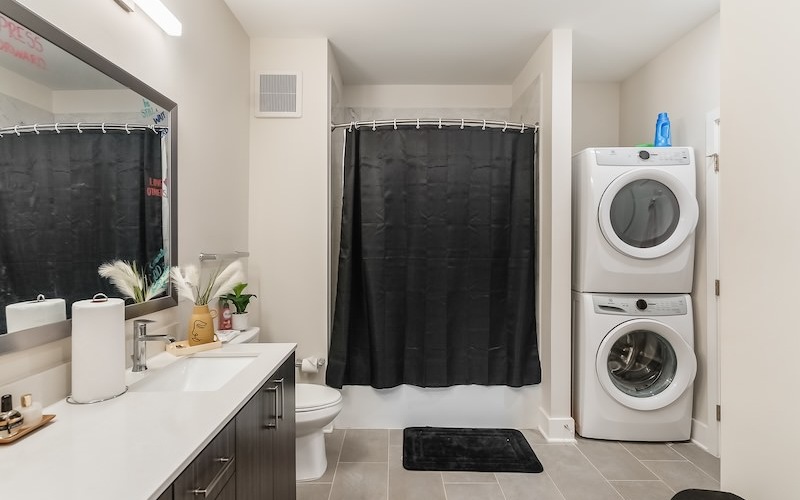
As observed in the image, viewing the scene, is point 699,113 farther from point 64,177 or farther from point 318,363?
point 64,177

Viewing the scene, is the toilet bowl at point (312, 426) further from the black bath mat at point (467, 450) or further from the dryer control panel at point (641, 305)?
the dryer control panel at point (641, 305)

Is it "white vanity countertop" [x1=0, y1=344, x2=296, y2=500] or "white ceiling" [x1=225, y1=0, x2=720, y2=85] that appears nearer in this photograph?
"white vanity countertop" [x1=0, y1=344, x2=296, y2=500]

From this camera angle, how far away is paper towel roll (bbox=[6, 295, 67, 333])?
1.00m

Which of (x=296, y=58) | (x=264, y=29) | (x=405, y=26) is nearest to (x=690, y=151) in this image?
(x=405, y=26)

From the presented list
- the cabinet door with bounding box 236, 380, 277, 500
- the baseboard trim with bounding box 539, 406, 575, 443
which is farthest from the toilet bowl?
the baseboard trim with bounding box 539, 406, 575, 443

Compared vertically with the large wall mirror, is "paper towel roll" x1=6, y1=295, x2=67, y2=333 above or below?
below

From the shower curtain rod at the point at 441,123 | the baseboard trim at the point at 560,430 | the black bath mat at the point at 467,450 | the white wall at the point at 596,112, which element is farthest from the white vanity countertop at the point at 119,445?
the white wall at the point at 596,112

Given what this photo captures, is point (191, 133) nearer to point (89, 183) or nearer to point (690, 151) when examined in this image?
point (89, 183)

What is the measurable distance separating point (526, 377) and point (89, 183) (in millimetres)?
2580

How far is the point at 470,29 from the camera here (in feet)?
8.38

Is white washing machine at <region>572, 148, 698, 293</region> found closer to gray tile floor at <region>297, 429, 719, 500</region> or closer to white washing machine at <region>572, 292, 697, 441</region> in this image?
white washing machine at <region>572, 292, 697, 441</region>

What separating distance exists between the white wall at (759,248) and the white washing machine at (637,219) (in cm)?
133

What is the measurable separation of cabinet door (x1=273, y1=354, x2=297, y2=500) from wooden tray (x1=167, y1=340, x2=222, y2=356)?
0.33 meters

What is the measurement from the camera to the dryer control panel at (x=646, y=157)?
248cm
